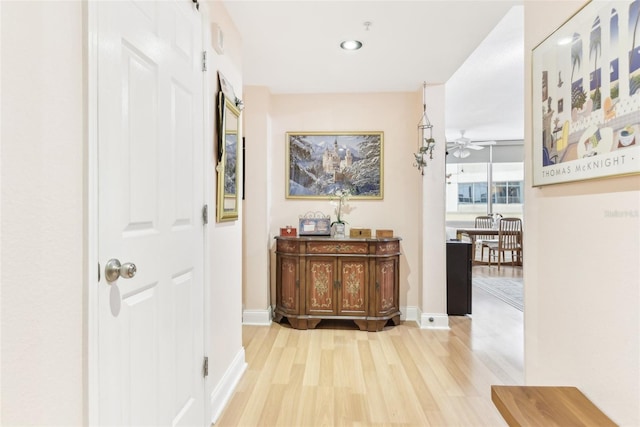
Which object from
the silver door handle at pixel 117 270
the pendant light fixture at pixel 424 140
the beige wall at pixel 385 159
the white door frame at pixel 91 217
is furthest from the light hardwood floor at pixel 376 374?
the pendant light fixture at pixel 424 140

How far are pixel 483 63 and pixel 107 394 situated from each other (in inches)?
158

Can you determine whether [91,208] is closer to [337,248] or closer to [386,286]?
[337,248]

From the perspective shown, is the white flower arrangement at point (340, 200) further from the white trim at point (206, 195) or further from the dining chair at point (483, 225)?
the dining chair at point (483, 225)

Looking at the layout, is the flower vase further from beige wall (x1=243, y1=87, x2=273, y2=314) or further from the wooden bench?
the wooden bench

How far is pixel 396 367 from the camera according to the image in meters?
2.57

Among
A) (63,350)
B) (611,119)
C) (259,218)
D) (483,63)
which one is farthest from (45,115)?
(483,63)

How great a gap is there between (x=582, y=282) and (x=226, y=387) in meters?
1.98

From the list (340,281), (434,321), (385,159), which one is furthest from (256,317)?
(385,159)

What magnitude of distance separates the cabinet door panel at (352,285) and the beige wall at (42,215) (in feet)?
8.57

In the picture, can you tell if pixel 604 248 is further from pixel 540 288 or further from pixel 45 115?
pixel 45 115

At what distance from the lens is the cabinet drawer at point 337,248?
3369 mm

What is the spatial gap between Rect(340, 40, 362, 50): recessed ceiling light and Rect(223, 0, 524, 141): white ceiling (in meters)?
0.05

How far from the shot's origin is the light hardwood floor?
196 cm

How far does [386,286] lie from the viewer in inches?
135
